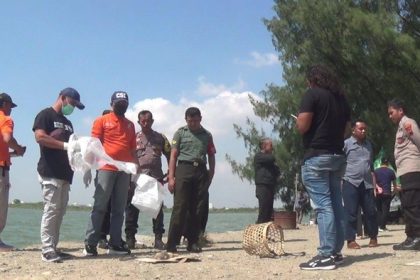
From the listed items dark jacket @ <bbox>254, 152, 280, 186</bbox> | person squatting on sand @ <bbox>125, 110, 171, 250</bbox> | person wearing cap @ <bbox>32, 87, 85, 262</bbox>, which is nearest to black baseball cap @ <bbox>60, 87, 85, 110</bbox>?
person wearing cap @ <bbox>32, 87, 85, 262</bbox>

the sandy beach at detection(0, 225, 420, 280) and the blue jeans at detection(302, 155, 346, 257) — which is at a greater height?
the blue jeans at detection(302, 155, 346, 257)

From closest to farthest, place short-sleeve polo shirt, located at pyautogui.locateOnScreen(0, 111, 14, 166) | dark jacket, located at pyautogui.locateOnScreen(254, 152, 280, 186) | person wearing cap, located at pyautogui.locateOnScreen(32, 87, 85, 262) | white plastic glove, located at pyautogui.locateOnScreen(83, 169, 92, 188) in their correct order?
person wearing cap, located at pyautogui.locateOnScreen(32, 87, 85, 262), white plastic glove, located at pyautogui.locateOnScreen(83, 169, 92, 188), short-sleeve polo shirt, located at pyautogui.locateOnScreen(0, 111, 14, 166), dark jacket, located at pyautogui.locateOnScreen(254, 152, 280, 186)

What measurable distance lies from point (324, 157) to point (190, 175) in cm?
192

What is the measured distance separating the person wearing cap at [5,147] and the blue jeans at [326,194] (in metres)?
3.70

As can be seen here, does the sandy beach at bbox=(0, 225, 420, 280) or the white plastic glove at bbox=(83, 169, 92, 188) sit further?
the white plastic glove at bbox=(83, 169, 92, 188)

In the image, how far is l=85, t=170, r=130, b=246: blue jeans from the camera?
20.9 ft

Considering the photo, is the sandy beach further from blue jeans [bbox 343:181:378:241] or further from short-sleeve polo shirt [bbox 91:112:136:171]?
short-sleeve polo shirt [bbox 91:112:136:171]

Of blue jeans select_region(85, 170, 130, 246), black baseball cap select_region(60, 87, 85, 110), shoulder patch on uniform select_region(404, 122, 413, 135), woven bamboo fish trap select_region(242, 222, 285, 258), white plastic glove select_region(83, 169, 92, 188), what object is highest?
black baseball cap select_region(60, 87, 85, 110)

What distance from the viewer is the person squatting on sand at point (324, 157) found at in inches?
205

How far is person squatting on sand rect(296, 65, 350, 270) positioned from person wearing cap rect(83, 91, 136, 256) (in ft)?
7.18

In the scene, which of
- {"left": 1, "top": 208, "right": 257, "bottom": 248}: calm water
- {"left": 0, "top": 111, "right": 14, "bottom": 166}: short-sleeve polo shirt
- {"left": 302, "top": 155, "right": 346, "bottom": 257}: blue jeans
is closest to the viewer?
{"left": 302, "top": 155, "right": 346, "bottom": 257}: blue jeans

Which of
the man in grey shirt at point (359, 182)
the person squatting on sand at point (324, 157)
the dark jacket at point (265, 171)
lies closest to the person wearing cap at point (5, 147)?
the person squatting on sand at point (324, 157)

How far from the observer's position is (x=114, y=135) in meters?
6.57

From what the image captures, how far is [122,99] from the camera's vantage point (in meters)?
6.58
